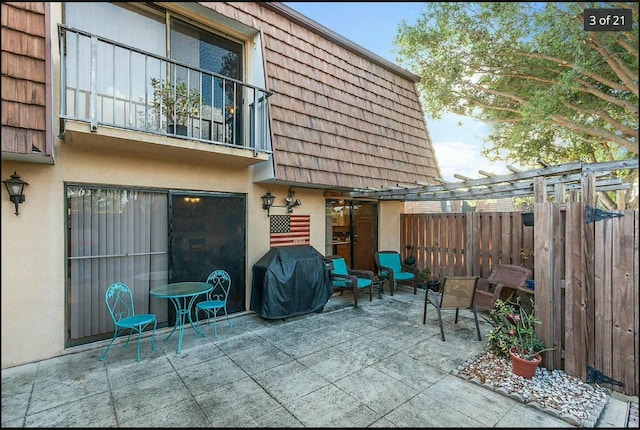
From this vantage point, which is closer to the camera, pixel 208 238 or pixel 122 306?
pixel 122 306

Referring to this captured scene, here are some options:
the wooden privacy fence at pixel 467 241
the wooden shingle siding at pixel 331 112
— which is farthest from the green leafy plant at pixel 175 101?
the wooden privacy fence at pixel 467 241

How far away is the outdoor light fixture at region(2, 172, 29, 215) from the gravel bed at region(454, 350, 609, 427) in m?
5.46

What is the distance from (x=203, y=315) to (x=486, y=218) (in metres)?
6.05

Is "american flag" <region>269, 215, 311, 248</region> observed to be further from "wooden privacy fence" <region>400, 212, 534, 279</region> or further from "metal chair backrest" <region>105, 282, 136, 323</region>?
"wooden privacy fence" <region>400, 212, 534, 279</region>

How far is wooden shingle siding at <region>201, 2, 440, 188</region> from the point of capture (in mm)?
5312

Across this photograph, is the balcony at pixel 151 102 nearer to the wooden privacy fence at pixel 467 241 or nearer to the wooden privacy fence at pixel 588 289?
the wooden privacy fence at pixel 588 289

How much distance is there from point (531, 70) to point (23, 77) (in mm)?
9350

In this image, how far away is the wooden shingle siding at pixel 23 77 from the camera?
317 centimetres

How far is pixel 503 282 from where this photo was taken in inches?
201

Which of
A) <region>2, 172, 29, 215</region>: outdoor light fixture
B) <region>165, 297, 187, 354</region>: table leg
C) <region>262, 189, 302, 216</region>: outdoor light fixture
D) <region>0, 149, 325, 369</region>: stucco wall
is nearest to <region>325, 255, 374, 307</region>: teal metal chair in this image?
<region>262, 189, 302, 216</region>: outdoor light fixture

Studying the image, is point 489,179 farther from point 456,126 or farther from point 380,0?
point 456,126

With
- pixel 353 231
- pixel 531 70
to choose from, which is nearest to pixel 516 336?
pixel 353 231

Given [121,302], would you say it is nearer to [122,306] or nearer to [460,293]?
[122,306]

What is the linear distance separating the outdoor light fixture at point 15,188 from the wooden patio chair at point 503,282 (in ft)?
21.0
